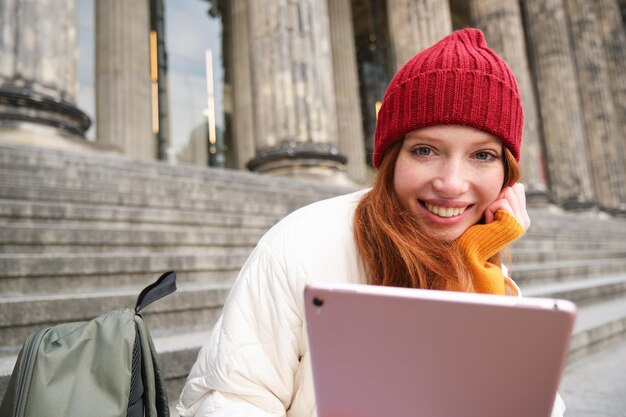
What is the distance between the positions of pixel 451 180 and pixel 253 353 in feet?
1.84

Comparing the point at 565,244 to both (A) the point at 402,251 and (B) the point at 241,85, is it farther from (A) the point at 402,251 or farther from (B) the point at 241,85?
(B) the point at 241,85

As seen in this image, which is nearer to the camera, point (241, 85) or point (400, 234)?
point (400, 234)

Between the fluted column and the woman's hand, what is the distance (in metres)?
10.2

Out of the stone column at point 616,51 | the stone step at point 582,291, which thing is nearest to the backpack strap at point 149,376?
the stone step at point 582,291

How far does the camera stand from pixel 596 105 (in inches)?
602

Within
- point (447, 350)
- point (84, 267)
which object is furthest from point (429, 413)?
point (84, 267)

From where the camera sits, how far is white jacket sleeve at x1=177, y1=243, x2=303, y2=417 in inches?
37.2

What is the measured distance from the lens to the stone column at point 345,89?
1262cm

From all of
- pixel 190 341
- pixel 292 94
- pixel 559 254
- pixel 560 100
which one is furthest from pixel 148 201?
pixel 560 100

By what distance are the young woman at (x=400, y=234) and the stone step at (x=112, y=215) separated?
2422 millimetres

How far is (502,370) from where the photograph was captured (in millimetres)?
598

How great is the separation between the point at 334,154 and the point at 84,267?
470 centimetres

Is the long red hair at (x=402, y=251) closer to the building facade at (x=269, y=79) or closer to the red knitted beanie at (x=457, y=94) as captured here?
the red knitted beanie at (x=457, y=94)

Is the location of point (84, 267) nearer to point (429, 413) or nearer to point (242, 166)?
point (429, 413)
